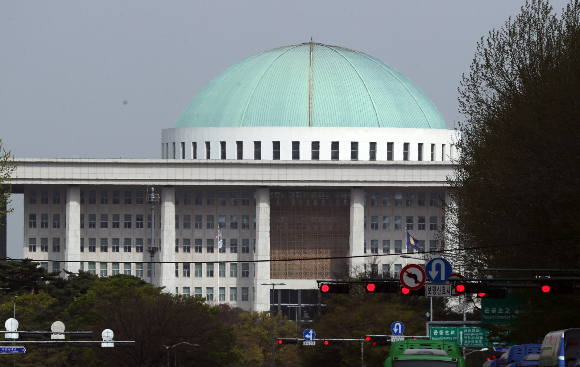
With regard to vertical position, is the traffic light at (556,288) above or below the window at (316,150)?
below

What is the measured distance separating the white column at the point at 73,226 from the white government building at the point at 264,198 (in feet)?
0.56

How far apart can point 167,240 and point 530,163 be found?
10227cm

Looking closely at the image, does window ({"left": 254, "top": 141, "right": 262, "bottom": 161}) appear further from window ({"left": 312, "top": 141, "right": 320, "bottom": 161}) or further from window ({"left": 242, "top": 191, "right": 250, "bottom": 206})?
window ({"left": 312, "top": 141, "right": 320, "bottom": 161})

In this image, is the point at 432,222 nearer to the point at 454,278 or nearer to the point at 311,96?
the point at 311,96

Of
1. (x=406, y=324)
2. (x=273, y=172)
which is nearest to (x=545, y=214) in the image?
(x=406, y=324)

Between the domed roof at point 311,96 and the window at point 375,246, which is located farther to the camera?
the domed roof at point 311,96

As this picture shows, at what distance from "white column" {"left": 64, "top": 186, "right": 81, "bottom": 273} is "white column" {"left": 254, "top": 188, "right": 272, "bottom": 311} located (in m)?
21.4

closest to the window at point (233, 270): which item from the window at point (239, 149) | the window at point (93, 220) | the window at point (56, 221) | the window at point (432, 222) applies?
the window at point (239, 149)

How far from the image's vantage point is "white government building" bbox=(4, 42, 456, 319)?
13425 cm

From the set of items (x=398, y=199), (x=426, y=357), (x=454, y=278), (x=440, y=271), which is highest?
(x=398, y=199)

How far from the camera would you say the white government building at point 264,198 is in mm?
134250

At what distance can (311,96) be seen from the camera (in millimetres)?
146000

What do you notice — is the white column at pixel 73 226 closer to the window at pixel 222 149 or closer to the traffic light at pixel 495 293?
the window at pixel 222 149

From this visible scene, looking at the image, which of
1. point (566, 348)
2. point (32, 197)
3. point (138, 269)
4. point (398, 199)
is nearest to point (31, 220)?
point (32, 197)
